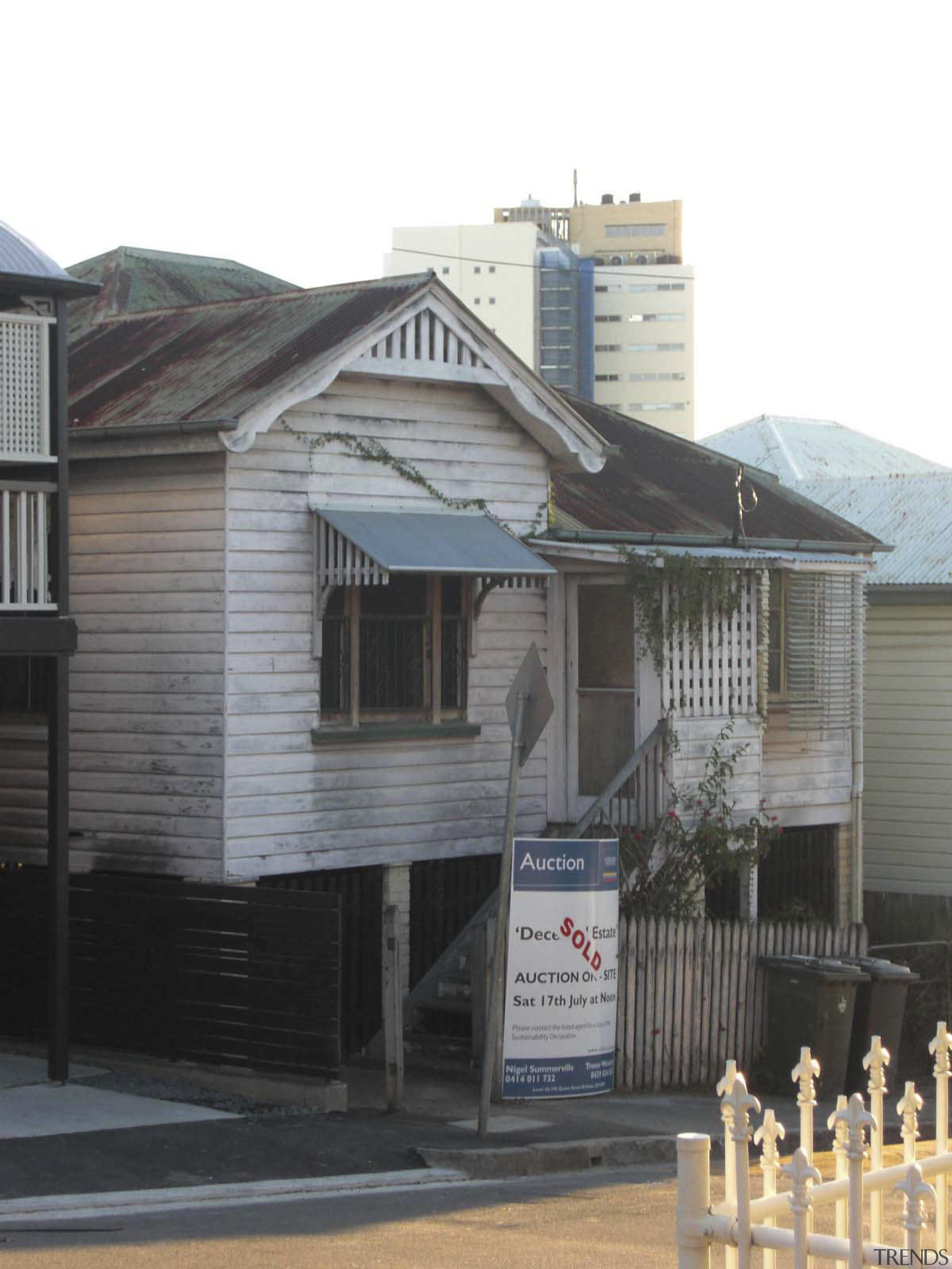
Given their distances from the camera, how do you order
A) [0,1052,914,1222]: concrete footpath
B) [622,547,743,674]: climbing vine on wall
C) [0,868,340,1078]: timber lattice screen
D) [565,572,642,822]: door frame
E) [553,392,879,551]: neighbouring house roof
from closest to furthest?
[0,1052,914,1222]: concrete footpath, [0,868,340,1078]: timber lattice screen, [622,547,743,674]: climbing vine on wall, [565,572,642,822]: door frame, [553,392,879,551]: neighbouring house roof

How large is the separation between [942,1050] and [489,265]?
75253 millimetres

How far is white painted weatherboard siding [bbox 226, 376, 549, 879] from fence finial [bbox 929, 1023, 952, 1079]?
9.64 meters

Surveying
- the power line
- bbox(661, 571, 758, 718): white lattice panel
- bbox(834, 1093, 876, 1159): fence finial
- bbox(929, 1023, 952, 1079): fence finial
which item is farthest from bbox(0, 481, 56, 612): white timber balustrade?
the power line

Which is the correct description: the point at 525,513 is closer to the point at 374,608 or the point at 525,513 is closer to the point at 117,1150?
the point at 374,608

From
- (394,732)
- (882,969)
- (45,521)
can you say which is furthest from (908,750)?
(45,521)

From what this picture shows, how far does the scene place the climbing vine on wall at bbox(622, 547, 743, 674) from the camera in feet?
55.4

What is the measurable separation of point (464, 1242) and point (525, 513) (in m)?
8.83

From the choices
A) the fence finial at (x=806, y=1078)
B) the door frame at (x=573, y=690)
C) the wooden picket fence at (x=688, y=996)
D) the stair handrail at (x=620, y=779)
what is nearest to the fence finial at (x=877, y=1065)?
the fence finial at (x=806, y=1078)

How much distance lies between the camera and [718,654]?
57.4 feet

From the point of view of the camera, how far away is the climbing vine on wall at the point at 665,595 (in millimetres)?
16891

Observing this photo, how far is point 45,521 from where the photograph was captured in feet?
45.6

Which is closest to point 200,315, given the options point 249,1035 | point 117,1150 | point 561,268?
point 249,1035

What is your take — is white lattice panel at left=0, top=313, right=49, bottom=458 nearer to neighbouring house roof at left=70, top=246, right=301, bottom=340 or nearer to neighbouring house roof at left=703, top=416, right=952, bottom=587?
neighbouring house roof at left=70, top=246, right=301, bottom=340

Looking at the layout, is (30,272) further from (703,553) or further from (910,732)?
(910,732)
